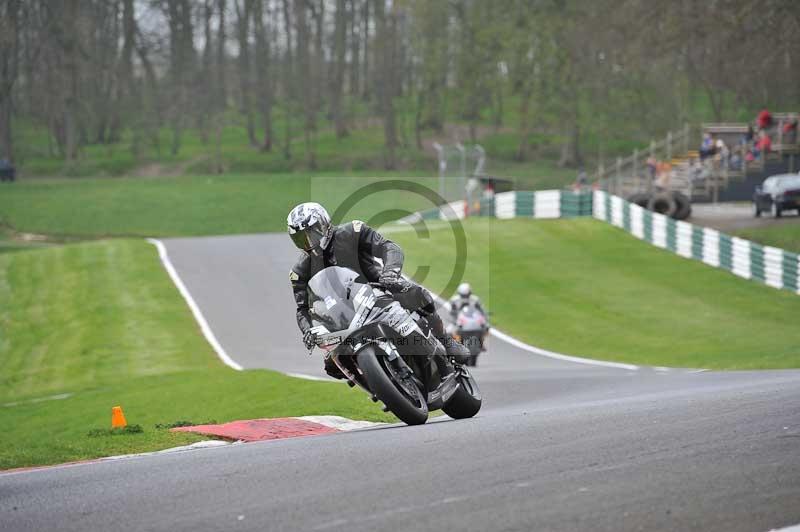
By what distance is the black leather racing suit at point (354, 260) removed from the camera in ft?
30.6

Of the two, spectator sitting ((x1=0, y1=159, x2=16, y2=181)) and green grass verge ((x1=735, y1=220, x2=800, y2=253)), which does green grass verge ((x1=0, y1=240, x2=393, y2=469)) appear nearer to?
green grass verge ((x1=735, y1=220, x2=800, y2=253))

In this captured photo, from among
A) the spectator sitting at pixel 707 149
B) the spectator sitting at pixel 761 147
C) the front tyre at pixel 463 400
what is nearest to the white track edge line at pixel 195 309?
the front tyre at pixel 463 400

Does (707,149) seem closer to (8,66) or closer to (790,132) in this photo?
(790,132)

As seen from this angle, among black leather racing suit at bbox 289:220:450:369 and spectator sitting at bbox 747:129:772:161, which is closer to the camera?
black leather racing suit at bbox 289:220:450:369

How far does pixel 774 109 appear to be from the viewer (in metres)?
70.9

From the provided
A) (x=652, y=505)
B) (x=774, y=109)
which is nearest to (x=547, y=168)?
(x=774, y=109)

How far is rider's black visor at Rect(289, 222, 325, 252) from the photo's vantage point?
30.0ft

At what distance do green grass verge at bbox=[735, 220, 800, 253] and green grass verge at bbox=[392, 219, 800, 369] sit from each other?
255 centimetres

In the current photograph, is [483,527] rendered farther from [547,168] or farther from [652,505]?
[547,168]

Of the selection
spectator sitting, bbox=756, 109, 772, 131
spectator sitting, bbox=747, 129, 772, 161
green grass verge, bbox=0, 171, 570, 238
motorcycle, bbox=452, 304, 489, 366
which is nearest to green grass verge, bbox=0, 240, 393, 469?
motorcycle, bbox=452, 304, 489, 366

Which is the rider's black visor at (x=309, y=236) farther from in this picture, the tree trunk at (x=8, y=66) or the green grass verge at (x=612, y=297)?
the tree trunk at (x=8, y=66)

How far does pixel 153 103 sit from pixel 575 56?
29000 mm

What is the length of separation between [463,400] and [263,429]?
6.86 feet

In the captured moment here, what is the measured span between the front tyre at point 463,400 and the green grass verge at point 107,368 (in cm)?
227
